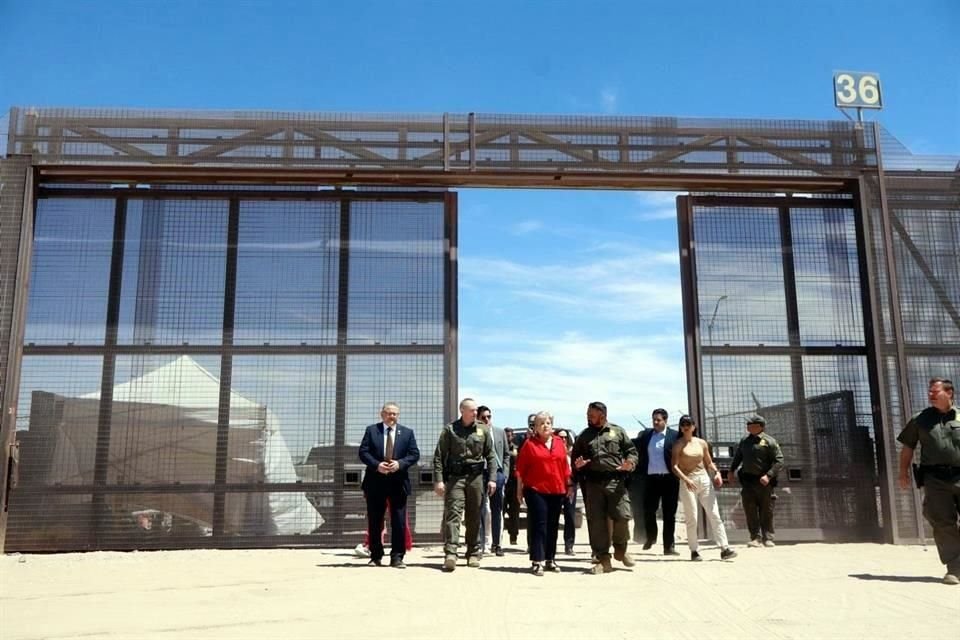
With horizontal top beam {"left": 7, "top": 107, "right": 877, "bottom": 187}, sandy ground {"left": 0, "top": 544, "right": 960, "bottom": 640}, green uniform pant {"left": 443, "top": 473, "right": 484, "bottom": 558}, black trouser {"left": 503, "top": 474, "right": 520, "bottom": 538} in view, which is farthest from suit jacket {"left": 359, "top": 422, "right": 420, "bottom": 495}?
horizontal top beam {"left": 7, "top": 107, "right": 877, "bottom": 187}

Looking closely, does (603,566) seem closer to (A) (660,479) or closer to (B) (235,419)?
(A) (660,479)

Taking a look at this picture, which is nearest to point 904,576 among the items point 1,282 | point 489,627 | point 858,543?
point 858,543

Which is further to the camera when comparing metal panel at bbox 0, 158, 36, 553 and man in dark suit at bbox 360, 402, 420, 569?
metal panel at bbox 0, 158, 36, 553

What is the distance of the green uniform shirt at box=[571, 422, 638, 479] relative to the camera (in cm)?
927

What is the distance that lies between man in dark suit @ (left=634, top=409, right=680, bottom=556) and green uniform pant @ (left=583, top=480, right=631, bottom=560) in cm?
205

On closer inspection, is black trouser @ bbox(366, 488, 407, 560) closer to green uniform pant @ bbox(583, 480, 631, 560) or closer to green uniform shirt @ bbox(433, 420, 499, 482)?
green uniform shirt @ bbox(433, 420, 499, 482)

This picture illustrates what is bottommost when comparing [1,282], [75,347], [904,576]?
[904,576]

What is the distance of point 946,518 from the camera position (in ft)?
27.4

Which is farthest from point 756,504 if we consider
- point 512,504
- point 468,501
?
point 468,501

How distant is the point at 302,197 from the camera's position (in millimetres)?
11867

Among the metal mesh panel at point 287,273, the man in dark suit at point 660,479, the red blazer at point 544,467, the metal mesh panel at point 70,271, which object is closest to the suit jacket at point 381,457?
the red blazer at point 544,467

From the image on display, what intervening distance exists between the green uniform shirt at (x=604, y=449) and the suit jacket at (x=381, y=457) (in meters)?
1.81

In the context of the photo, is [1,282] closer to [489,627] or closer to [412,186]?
Answer: [412,186]

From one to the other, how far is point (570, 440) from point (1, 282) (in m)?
8.44
